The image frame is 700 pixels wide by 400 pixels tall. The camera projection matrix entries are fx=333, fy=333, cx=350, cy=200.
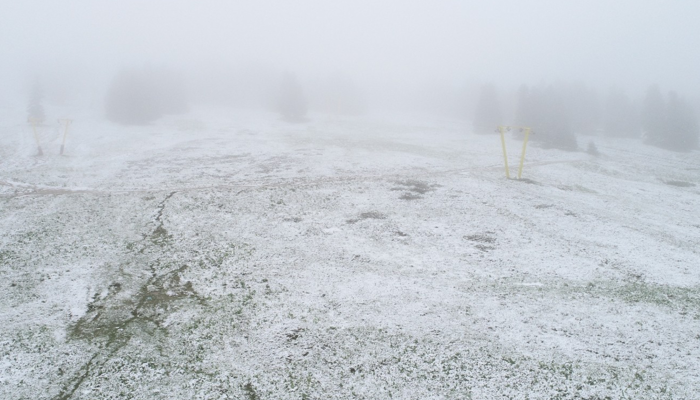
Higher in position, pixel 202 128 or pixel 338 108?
pixel 338 108

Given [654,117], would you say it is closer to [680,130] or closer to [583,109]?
[680,130]

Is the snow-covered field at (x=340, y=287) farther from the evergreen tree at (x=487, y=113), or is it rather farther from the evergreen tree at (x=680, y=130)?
the evergreen tree at (x=487, y=113)

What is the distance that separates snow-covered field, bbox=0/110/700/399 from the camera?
9.42 meters

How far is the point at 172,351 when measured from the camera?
10.2 meters

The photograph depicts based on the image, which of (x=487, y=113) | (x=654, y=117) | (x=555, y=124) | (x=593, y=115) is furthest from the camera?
(x=593, y=115)

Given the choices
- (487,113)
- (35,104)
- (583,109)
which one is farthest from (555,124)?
(35,104)

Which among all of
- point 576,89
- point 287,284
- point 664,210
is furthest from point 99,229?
point 576,89

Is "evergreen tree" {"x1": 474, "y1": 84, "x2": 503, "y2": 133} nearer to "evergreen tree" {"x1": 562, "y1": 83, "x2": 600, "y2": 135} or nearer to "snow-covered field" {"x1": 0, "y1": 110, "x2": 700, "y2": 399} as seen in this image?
"evergreen tree" {"x1": 562, "y1": 83, "x2": 600, "y2": 135}

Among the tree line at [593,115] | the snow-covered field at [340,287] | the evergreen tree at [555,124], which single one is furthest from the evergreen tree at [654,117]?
the snow-covered field at [340,287]

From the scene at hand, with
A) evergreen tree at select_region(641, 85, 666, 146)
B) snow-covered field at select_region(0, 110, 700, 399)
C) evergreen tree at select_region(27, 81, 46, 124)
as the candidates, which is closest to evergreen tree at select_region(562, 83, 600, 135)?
evergreen tree at select_region(641, 85, 666, 146)

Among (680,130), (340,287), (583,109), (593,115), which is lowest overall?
(340,287)

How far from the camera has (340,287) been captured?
13898 millimetres

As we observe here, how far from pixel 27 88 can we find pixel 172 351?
12206 cm

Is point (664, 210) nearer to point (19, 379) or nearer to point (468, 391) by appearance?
point (468, 391)
